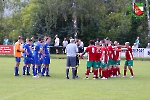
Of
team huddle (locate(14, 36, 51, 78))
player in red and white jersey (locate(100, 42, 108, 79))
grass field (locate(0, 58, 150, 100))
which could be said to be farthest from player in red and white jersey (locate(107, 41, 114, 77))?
team huddle (locate(14, 36, 51, 78))

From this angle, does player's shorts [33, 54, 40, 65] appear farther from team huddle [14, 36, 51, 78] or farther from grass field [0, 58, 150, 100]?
grass field [0, 58, 150, 100]

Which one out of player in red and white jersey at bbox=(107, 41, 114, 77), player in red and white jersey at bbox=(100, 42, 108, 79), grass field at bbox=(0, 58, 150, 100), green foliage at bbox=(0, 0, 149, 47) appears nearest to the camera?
grass field at bbox=(0, 58, 150, 100)

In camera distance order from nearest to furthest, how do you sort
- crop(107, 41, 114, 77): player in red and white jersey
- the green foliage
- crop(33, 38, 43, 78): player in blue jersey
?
crop(33, 38, 43, 78): player in blue jersey, crop(107, 41, 114, 77): player in red and white jersey, the green foliage

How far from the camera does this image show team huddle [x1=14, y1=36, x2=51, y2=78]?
2562 cm

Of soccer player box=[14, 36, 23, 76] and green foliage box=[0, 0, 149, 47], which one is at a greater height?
green foliage box=[0, 0, 149, 47]

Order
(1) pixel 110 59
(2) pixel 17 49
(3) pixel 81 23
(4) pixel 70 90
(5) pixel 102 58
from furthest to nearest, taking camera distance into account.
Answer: (3) pixel 81 23
(2) pixel 17 49
(1) pixel 110 59
(5) pixel 102 58
(4) pixel 70 90

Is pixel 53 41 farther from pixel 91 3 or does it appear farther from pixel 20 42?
pixel 20 42

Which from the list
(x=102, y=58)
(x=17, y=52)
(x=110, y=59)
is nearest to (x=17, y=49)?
(x=17, y=52)

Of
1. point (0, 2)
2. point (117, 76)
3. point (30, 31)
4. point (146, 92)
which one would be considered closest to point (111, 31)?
point (30, 31)

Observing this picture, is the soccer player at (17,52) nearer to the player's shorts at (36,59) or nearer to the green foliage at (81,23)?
the player's shorts at (36,59)

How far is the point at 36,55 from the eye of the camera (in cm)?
2564

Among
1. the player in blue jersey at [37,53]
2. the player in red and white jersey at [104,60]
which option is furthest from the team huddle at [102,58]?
the player in blue jersey at [37,53]

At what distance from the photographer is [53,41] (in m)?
57.1

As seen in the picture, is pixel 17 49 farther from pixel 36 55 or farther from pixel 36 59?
pixel 36 59
